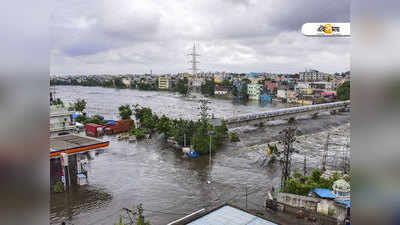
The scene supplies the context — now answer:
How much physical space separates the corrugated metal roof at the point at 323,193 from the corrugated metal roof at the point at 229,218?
1.66 metres

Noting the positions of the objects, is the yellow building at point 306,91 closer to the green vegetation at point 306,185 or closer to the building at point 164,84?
the building at point 164,84

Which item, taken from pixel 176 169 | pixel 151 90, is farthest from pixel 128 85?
pixel 176 169

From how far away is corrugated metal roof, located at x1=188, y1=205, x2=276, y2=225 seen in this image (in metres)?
2.53

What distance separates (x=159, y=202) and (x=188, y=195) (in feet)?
1.48

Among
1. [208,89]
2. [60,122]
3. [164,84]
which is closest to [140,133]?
[60,122]

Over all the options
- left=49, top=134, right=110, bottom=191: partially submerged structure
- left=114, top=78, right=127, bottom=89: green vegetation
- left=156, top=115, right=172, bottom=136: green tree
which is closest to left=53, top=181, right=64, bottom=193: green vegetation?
left=49, top=134, right=110, bottom=191: partially submerged structure

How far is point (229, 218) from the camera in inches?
102

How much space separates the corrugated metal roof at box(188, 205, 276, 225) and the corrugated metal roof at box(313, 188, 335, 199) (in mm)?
1657

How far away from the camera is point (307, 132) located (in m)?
9.50

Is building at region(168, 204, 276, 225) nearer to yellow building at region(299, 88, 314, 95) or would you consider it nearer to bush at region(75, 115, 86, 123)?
bush at region(75, 115, 86, 123)

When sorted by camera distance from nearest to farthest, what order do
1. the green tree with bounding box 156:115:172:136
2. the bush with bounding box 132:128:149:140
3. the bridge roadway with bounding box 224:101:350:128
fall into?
the green tree with bounding box 156:115:172:136 → the bush with bounding box 132:128:149:140 → the bridge roadway with bounding box 224:101:350:128
